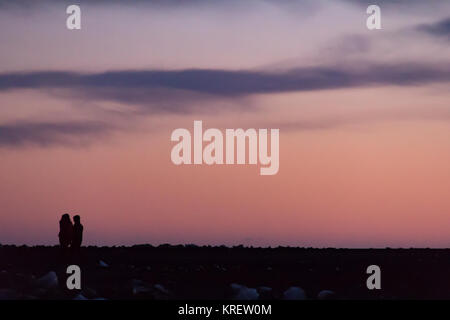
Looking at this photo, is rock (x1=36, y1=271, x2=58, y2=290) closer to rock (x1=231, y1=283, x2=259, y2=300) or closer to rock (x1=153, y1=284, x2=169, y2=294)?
rock (x1=153, y1=284, x2=169, y2=294)

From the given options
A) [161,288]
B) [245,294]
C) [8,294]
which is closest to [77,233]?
[161,288]

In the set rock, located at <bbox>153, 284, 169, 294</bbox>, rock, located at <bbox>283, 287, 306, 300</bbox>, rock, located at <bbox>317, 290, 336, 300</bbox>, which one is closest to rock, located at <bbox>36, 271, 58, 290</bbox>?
rock, located at <bbox>153, 284, 169, 294</bbox>

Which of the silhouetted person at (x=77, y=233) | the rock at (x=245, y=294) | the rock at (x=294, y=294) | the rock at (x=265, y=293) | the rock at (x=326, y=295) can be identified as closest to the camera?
the rock at (x=245, y=294)

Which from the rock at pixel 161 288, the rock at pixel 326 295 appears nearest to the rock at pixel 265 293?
the rock at pixel 326 295

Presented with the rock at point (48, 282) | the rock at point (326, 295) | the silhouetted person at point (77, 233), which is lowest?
the rock at point (326, 295)

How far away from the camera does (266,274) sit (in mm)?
38438

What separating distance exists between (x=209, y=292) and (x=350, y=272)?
11.1m

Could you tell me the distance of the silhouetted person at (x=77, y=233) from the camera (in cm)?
3803

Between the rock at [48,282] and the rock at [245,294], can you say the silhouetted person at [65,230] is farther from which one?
the rock at [245,294]

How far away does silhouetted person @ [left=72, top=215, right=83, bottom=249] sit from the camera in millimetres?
38031

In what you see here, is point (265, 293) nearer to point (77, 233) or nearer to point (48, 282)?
point (48, 282)
